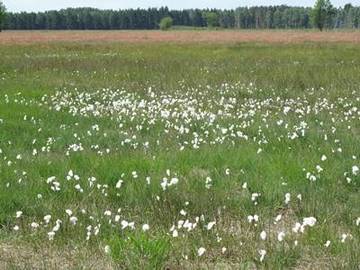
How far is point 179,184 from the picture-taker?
7.54m

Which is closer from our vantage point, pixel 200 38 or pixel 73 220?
pixel 73 220

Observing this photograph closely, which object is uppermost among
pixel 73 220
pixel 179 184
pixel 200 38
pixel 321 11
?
pixel 321 11

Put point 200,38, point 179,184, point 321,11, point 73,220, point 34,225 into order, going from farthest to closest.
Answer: point 321,11
point 200,38
point 179,184
point 73,220
point 34,225

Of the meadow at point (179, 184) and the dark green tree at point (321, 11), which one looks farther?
the dark green tree at point (321, 11)

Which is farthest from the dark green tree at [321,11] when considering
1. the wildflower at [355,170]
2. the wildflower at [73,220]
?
the wildflower at [73,220]

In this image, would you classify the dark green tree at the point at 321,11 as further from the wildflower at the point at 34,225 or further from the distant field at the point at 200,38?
the wildflower at the point at 34,225

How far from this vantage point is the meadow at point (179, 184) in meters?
5.39

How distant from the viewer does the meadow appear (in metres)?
5.39

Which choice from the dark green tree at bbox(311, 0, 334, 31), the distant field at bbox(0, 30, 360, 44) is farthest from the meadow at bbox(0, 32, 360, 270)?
the dark green tree at bbox(311, 0, 334, 31)

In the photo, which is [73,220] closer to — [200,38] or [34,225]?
[34,225]

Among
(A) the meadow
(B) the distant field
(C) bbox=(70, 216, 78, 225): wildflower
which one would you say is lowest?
Answer: (B) the distant field

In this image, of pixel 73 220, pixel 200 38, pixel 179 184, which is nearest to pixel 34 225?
pixel 73 220

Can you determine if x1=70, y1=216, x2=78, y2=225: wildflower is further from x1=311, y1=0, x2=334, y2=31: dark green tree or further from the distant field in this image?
x1=311, y1=0, x2=334, y2=31: dark green tree

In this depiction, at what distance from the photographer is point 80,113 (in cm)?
1402
